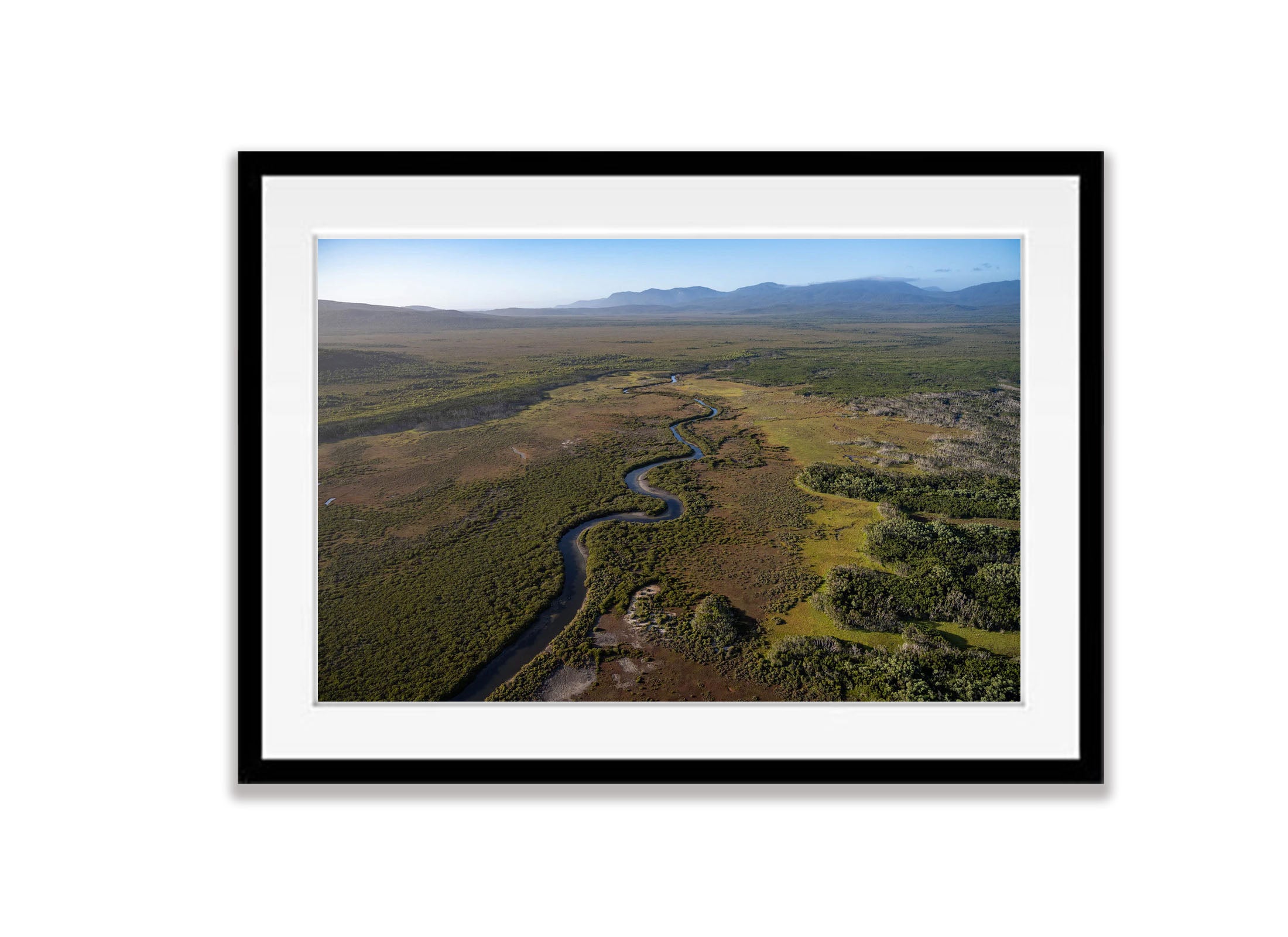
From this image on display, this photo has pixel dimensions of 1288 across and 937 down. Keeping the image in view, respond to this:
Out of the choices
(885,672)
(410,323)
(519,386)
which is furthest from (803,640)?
(519,386)

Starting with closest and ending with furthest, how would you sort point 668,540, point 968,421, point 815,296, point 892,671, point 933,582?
1. point 892,671
2. point 933,582
3. point 668,540
4. point 968,421
5. point 815,296

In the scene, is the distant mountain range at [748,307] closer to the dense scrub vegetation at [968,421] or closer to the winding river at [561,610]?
the dense scrub vegetation at [968,421]

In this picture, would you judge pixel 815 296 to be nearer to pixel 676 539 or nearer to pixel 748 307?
pixel 748 307

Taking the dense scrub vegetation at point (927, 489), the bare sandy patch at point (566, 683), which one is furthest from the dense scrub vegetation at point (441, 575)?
the dense scrub vegetation at point (927, 489)

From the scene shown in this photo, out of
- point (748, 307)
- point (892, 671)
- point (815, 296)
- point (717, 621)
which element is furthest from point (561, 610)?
point (815, 296)

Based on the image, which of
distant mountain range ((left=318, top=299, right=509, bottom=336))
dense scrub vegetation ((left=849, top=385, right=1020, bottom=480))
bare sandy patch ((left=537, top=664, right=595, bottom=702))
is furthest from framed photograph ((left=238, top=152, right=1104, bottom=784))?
dense scrub vegetation ((left=849, top=385, right=1020, bottom=480))
